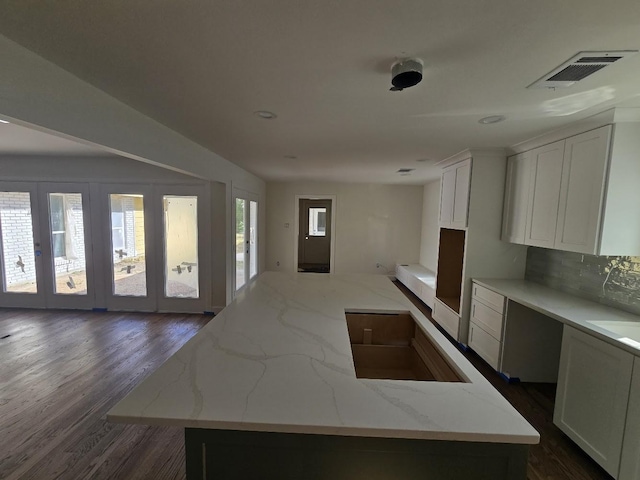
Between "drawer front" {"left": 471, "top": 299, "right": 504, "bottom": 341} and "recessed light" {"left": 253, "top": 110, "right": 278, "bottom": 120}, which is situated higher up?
"recessed light" {"left": 253, "top": 110, "right": 278, "bottom": 120}

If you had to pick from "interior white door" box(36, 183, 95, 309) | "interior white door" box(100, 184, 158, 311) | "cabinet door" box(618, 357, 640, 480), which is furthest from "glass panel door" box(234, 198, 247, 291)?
"cabinet door" box(618, 357, 640, 480)

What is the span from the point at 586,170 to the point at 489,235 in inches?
43.4

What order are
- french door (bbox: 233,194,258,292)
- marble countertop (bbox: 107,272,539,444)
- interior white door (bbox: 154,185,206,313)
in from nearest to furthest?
marble countertop (bbox: 107,272,539,444), interior white door (bbox: 154,185,206,313), french door (bbox: 233,194,258,292)

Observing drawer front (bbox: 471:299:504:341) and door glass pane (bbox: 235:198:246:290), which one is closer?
drawer front (bbox: 471:299:504:341)

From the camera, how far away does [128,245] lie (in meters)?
4.09

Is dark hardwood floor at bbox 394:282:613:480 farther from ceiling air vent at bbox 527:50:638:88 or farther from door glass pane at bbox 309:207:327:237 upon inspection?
door glass pane at bbox 309:207:327:237

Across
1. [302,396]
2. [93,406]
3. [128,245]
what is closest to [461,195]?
[302,396]

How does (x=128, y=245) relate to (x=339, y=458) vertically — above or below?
above

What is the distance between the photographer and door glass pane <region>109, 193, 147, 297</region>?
402cm

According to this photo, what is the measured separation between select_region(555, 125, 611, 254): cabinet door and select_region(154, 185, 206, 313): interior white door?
13.4 ft

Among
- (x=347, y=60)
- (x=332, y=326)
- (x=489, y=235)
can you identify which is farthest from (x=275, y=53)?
(x=489, y=235)

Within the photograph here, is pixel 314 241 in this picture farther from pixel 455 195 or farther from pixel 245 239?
pixel 455 195

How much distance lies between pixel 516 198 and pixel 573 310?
1.25 meters

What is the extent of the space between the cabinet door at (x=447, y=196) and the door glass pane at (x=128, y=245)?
432 centimetres
